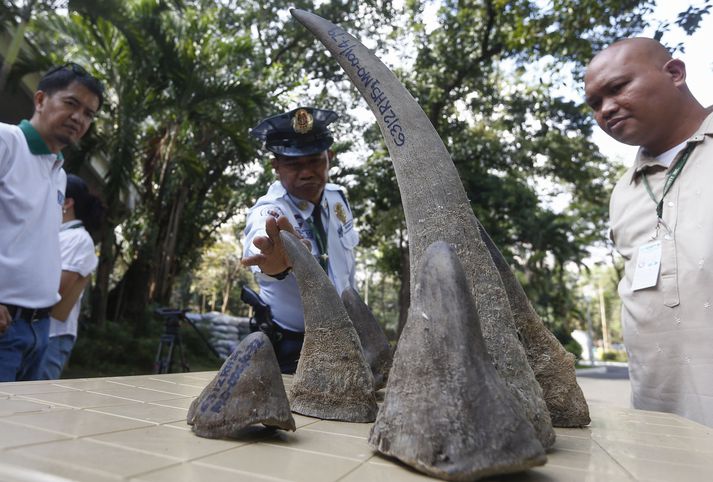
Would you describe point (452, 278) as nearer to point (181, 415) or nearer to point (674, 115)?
point (181, 415)

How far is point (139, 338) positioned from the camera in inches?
303

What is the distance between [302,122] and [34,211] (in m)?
1.11

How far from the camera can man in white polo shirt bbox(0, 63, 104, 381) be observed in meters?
1.82

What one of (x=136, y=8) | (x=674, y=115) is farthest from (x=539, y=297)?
(x=674, y=115)

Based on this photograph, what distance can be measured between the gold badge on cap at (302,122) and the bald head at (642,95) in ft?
3.11

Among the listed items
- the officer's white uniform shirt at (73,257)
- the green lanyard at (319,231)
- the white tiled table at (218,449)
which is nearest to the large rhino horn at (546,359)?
the white tiled table at (218,449)

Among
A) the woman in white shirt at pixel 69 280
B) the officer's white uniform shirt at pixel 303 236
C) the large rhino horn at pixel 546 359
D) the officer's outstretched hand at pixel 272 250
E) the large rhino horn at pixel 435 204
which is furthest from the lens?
the woman in white shirt at pixel 69 280

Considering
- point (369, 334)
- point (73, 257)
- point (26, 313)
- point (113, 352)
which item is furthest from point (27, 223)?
point (113, 352)

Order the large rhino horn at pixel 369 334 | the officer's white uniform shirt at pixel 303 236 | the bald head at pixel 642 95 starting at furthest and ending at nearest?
the officer's white uniform shirt at pixel 303 236 → the bald head at pixel 642 95 → the large rhino horn at pixel 369 334

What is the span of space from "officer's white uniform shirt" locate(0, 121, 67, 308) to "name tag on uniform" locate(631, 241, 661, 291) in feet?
7.14

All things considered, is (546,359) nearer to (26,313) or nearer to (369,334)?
(369,334)

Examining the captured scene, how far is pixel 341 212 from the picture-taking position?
1956mm

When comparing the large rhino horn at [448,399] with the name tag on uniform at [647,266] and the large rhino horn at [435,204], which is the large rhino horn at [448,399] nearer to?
the large rhino horn at [435,204]

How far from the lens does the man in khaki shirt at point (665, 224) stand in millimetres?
1464
